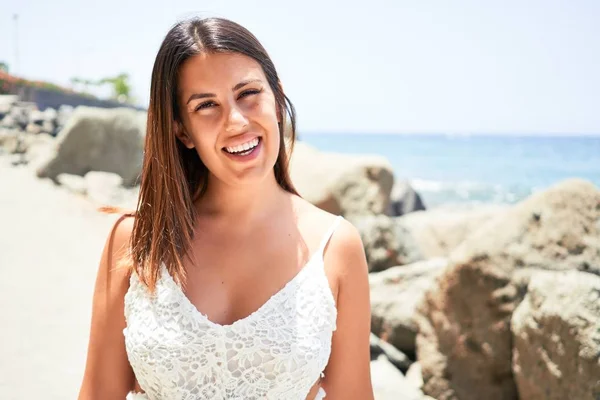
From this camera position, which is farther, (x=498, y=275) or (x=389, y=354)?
(x=389, y=354)

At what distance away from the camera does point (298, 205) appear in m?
2.24

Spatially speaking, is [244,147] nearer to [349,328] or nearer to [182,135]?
[182,135]

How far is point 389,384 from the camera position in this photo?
13.2 feet

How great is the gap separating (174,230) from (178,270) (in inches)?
5.2

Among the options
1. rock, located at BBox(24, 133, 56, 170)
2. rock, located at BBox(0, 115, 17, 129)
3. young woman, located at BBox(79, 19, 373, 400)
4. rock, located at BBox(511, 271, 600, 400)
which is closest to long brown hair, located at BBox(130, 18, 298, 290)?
young woman, located at BBox(79, 19, 373, 400)

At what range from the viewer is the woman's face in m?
1.89

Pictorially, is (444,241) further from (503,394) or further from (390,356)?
(503,394)

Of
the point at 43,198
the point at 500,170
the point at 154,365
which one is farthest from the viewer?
the point at 500,170

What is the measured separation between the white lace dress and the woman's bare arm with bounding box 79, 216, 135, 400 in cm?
6

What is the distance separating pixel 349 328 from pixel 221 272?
0.43 metres

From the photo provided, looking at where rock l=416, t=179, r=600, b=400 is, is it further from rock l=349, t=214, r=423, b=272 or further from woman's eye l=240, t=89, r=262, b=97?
rock l=349, t=214, r=423, b=272

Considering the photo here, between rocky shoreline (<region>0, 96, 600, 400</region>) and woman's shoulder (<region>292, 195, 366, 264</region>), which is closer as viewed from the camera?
woman's shoulder (<region>292, 195, 366, 264</region>)

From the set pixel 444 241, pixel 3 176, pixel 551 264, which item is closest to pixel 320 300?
pixel 551 264

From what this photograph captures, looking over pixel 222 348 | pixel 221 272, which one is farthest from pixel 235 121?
pixel 222 348
